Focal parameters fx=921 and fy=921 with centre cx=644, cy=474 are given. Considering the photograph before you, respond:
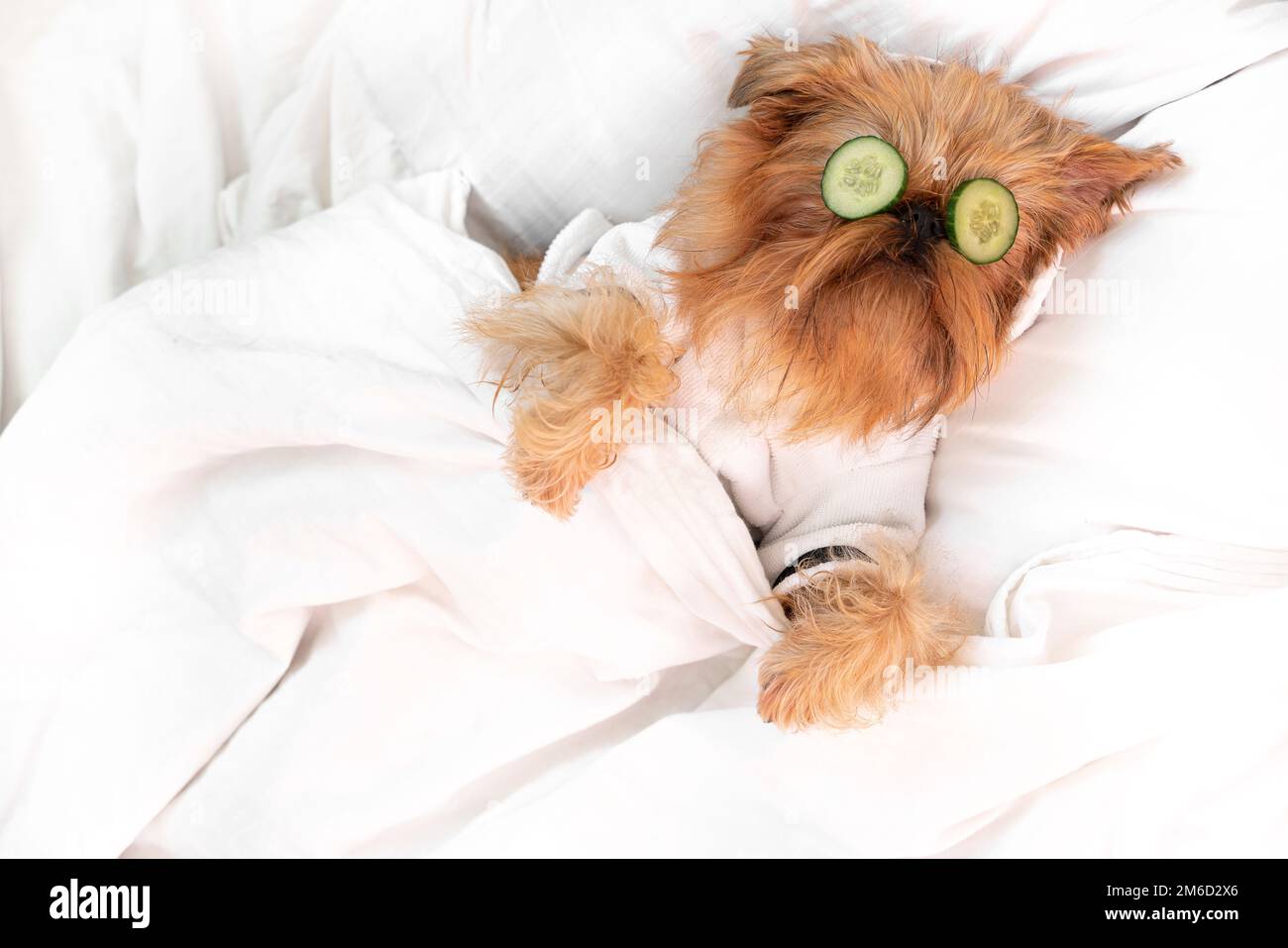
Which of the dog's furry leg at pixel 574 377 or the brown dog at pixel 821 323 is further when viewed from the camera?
the dog's furry leg at pixel 574 377

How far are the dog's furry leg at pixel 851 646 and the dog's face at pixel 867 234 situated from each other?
0.31 meters

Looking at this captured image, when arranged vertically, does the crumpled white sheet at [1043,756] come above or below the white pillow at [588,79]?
below

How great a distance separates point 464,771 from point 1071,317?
138 centimetres

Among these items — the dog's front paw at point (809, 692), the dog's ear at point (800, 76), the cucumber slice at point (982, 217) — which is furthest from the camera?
the dog's front paw at point (809, 692)

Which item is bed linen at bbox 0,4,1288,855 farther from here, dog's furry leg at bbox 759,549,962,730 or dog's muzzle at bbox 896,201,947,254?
dog's muzzle at bbox 896,201,947,254

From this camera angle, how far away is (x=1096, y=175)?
4.71ft

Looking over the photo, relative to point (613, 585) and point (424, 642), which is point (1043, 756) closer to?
point (613, 585)

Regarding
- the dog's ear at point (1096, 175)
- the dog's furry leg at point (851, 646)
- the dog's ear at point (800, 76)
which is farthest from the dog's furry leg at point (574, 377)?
the dog's ear at point (1096, 175)

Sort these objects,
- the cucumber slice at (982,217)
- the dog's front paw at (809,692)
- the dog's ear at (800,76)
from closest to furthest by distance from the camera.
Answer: the cucumber slice at (982,217) → the dog's ear at (800,76) → the dog's front paw at (809,692)

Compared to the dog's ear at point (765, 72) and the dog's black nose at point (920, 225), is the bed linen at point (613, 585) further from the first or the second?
the dog's black nose at point (920, 225)

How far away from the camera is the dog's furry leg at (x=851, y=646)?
157cm

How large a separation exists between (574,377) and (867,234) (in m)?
0.53

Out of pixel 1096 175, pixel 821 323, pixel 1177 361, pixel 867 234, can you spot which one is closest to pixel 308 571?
pixel 821 323

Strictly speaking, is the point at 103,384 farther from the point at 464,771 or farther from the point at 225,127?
the point at 464,771
